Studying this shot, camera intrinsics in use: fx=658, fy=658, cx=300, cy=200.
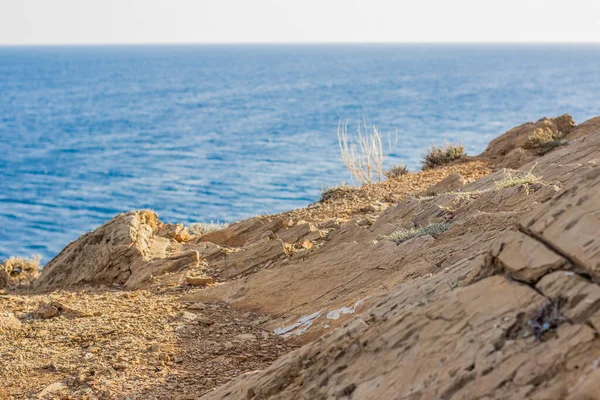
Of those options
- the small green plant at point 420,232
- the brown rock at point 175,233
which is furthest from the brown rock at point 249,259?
the small green plant at point 420,232

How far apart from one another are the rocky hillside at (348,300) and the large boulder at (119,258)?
0.12 ft

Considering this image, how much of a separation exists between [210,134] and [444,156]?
136ft

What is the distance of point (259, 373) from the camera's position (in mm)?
5754

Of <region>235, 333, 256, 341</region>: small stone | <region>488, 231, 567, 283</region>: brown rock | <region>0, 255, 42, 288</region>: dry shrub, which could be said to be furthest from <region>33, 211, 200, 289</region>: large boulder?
<region>488, 231, 567, 283</region>: brown rock

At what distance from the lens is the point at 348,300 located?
7.95 metres

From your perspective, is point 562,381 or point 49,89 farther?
point 49,89

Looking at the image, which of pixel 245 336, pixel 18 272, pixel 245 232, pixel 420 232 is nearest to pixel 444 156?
pixel 245 232

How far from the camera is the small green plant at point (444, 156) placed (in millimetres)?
17922

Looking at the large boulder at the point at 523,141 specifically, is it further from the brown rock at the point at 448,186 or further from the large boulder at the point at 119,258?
the large boulder at the point at 119,258

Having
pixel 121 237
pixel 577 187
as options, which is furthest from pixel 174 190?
pixel 577 187

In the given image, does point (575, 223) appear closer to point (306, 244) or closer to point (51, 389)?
point (51, 389)

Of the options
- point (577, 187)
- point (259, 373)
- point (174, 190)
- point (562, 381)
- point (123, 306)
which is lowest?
point (174, 190)

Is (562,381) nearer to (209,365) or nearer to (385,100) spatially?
(209,365)

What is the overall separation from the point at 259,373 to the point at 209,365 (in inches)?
67.9
